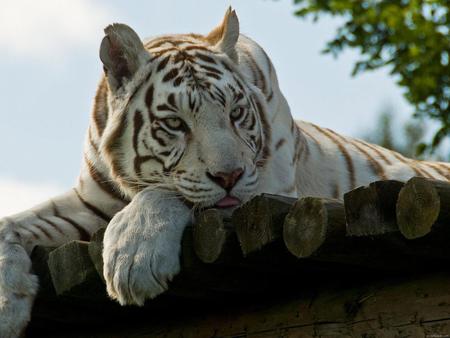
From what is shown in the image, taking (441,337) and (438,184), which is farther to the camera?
(441,337)

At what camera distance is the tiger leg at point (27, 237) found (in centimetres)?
312

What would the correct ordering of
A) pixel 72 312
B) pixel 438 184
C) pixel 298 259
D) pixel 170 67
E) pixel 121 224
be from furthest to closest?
pixel 170 67
pixel 72 312
pixel 121 224
pixel 298 259
pixel 438 184

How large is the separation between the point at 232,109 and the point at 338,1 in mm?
5554

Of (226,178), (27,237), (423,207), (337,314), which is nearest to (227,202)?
(226,178)

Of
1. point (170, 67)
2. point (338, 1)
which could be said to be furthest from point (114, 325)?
point (338, 1)

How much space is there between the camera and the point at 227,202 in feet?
10.4

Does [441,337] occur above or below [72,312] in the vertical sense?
above

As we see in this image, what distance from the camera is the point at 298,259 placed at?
2580mm

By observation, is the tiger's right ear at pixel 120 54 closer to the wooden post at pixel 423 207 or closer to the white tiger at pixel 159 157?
the white tiger at pixel 159 157

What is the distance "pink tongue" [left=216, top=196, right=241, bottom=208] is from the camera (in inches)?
124

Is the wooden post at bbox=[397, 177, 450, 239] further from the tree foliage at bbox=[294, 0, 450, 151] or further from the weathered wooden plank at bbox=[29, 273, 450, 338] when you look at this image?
the tree foliage at bbox=[294, 0, 450, 151]

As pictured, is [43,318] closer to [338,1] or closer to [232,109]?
[232,109]

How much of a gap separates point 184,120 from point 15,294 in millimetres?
803

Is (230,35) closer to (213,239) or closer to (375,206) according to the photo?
(213,239)
